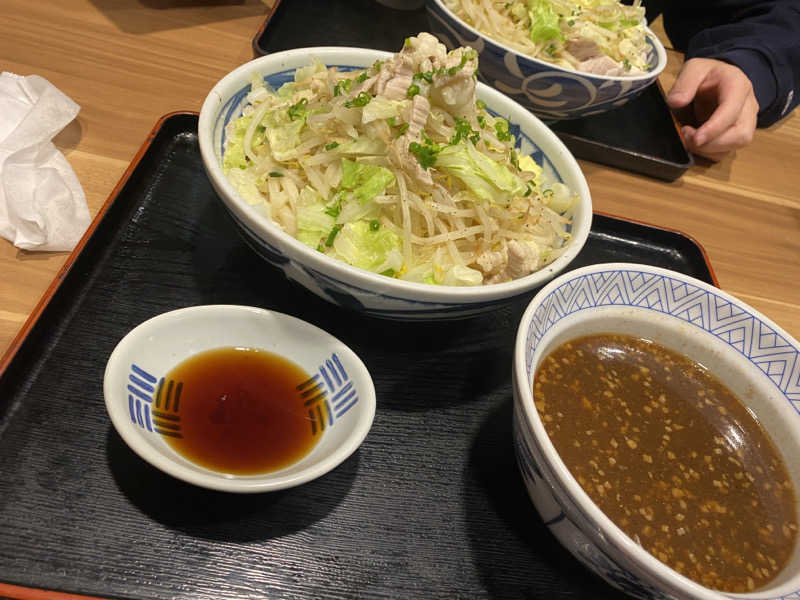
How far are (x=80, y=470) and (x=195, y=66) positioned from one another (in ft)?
5.58

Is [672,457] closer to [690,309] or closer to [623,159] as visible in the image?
[690,309]

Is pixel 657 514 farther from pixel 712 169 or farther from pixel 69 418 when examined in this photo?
pixel 712 169

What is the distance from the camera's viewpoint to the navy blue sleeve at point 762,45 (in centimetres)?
284

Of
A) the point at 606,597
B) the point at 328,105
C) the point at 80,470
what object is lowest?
the point at 606,597

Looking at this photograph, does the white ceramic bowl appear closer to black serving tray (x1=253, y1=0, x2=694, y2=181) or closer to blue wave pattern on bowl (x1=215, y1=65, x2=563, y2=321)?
blue wave pattern on bowl (x1=215, y1=65, x2=563, y2=321)

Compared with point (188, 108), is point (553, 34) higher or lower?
higher

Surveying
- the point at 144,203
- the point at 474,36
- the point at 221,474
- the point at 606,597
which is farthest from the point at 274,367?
the point at 474,36

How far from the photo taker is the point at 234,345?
4.30 ft

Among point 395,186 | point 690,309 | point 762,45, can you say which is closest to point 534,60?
point 395,186

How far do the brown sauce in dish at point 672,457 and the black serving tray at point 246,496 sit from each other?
19cm

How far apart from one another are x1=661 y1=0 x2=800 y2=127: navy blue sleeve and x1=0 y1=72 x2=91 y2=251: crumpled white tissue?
9.99 feet

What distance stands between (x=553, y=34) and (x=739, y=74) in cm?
121

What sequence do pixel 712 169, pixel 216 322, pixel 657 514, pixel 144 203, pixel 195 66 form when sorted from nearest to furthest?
pixel 657 514
pixel 216 322
pixel 144 203
pixel 195 66
pixel 712 169

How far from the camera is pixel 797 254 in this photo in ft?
7.43
